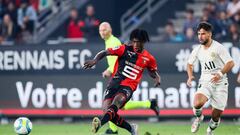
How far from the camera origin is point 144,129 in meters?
22.0

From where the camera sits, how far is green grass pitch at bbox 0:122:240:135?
20.9 meters

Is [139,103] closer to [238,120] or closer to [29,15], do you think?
[238,120]

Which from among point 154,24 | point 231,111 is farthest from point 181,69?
point 154,24

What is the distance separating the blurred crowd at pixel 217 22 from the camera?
25656mm

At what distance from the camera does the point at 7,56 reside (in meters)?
25.6

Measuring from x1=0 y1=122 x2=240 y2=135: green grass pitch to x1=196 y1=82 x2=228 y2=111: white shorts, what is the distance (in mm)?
2010

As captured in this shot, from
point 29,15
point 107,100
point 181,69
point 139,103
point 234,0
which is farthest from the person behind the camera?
point 29,15

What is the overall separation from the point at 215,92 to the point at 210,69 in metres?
0.50

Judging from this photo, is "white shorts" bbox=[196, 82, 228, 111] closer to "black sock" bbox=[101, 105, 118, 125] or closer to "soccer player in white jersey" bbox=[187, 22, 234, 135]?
"soccer player in white jersey" bbox=[187, 22, 234, 135]

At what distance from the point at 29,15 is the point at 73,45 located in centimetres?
539

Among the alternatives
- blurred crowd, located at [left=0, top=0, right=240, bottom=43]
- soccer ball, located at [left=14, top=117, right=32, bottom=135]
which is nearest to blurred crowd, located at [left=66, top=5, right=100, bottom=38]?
blurred crowd, located at [left=0, top=0, right=240, bottom=43]

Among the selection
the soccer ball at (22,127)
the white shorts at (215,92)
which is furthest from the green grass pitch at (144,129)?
the soccer ball at (22,127)

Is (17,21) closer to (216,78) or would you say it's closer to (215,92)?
(215,92)

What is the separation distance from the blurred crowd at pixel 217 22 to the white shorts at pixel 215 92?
21.9 ft
